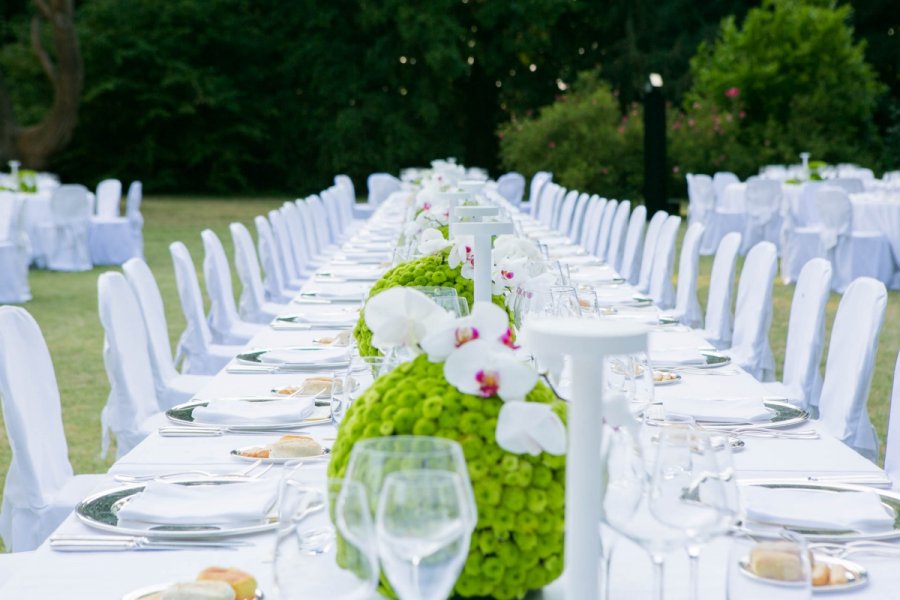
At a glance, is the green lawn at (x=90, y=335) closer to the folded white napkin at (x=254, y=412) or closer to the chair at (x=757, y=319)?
the chair at (x=757, y=319)

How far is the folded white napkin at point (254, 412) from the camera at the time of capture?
8.20 feet

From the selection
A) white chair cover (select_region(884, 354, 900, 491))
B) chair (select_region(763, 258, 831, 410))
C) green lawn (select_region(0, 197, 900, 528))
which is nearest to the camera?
white chair cover (select_region(884, 354, 900, 491))

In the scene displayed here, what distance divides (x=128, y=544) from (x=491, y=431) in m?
0.66

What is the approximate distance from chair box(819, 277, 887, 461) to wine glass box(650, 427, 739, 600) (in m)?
2.14

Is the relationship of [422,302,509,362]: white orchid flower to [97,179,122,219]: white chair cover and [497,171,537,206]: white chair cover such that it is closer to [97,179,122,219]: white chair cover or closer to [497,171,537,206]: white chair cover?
[97,179,122,219]: white chair cover

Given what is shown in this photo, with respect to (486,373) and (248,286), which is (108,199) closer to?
(248,286)

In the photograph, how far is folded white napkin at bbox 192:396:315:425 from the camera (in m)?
2.50

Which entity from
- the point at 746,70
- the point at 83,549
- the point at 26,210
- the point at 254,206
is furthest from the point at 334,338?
the point at 254,206

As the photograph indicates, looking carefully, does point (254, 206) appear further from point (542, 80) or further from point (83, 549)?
point (83, 549)

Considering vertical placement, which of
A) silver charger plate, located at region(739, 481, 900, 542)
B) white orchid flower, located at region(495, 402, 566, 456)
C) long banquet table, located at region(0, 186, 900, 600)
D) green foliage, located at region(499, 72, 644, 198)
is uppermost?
green foliage, located at region(499, 72, 644, 198)

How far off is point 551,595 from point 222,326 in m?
4.22

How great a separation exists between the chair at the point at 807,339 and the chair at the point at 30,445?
220 centimetres

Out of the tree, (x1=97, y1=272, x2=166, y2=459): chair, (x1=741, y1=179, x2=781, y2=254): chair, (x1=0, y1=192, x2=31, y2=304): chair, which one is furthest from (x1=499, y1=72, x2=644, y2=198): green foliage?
(x1=97, y1=272, x2=166, y2=459): chair

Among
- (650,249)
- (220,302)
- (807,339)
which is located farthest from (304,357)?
(650,249)
